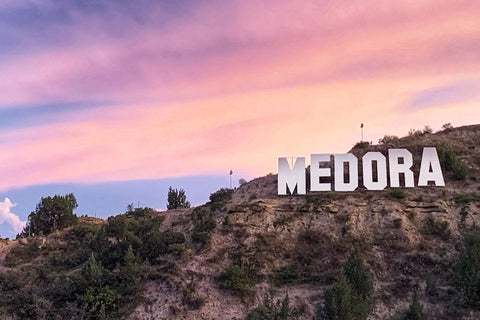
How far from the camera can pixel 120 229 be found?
5259 centimetres

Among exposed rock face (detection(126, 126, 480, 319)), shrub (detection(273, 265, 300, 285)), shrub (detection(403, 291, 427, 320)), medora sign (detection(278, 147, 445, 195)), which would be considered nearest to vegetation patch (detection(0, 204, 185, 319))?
exposed rock face (detection(126, 126, 480, 319))

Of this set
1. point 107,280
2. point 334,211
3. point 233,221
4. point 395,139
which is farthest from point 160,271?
point 395,139

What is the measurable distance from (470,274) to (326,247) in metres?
12.0

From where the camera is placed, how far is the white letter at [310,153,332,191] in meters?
53.7

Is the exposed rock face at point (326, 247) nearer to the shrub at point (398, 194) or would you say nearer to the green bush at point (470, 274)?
the shrub at point (398, 194)

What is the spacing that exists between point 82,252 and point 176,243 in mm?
10136

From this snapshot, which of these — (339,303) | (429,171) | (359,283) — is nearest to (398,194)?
(429,171)

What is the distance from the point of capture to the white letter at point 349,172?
2094 inches

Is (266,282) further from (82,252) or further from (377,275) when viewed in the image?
(82,252)

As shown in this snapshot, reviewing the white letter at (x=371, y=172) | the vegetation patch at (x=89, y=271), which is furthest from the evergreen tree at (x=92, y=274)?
the white letter at (x=371, y=172)

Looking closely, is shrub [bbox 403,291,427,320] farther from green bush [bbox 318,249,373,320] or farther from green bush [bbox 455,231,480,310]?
green bush [bbox 455,231,480,310]

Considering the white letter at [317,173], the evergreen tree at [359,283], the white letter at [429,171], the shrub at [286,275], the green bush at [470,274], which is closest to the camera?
A: the evergreen tree at [359,283]

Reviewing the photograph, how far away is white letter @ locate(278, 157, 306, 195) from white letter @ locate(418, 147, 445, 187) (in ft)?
37.6

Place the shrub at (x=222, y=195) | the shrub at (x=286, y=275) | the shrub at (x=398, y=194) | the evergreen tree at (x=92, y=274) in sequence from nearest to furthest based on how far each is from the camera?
the evergreen tree at (x=92, y=274)
the shrub at (x=286, y=275)
the shrub at (x=398, y=194)
the shrub at (x=222, y=195)
